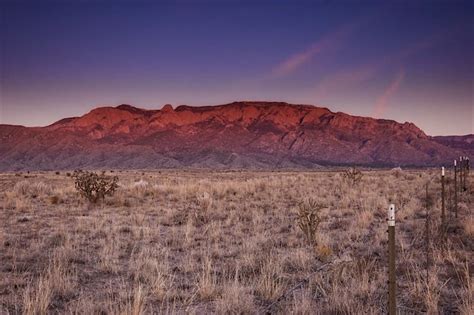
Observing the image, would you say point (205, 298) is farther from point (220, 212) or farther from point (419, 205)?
point (419, 205)

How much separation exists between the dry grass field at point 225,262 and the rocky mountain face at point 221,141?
95.7 metres

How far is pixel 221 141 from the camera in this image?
130 metres

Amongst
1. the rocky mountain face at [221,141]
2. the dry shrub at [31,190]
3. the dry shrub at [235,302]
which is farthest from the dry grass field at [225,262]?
the rocky mountain face at [221,141]

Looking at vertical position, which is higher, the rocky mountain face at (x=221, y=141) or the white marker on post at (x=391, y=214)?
the rocky mountain face at (x=221, y=141)

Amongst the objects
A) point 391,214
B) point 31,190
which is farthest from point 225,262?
point 31,190

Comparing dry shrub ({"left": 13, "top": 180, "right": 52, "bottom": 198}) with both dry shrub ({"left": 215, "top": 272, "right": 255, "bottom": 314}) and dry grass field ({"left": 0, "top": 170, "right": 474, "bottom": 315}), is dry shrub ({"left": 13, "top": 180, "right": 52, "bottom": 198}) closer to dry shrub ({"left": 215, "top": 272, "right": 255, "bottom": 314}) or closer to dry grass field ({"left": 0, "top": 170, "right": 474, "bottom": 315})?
dry grass field ({"left": 0, "top": 170, "right": 474, "bottom": 315})

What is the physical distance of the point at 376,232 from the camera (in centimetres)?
1060

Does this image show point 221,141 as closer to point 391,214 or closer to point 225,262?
point 225,262

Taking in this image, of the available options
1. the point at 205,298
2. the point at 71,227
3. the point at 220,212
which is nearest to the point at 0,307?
the point at 205,298

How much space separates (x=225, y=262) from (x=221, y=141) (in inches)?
4796

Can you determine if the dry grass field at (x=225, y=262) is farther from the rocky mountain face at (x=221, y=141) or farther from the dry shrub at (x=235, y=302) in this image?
the rocky mountain face at (x=221, y=141)

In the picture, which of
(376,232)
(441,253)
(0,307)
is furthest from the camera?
(376,232)

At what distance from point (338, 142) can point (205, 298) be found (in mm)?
132505

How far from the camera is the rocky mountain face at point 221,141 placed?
115 metres
